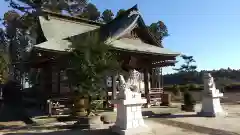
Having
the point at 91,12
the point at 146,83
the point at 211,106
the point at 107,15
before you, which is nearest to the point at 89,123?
the point at 211,106

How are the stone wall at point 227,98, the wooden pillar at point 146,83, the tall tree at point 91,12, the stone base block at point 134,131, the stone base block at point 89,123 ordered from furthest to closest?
the tall tree at point 91,12
the stone wall at point 227,98
the wooden pillar at point 146,83
the stone base block at point 89,123
the stone base block at point 134,131

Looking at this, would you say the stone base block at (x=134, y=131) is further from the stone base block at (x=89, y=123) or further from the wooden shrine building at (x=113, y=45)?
the wooden shrine building at (x=113, y=45)

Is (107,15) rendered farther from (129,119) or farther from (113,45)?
(129,119)

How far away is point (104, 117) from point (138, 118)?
284 centimetres

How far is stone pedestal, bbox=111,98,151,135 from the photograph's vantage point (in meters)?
7.63

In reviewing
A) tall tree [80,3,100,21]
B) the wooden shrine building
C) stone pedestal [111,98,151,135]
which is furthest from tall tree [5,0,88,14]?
stone pedestal [111,98,151,135]

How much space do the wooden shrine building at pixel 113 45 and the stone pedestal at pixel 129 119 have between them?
5118 millimetres

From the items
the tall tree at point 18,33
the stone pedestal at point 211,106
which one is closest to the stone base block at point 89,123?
the stone pedestal at point 211,106

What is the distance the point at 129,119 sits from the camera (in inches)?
303

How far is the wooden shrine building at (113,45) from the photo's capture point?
1338cm

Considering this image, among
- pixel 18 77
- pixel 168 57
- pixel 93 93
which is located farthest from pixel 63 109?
pixel 18 77

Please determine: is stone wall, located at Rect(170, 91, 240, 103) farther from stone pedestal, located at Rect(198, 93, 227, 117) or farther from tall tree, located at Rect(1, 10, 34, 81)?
tall tree, located at Rect(1, 10, 34, 81)

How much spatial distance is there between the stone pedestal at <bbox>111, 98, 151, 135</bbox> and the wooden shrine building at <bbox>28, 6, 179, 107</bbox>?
512cm

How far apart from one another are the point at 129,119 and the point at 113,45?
5.80m
